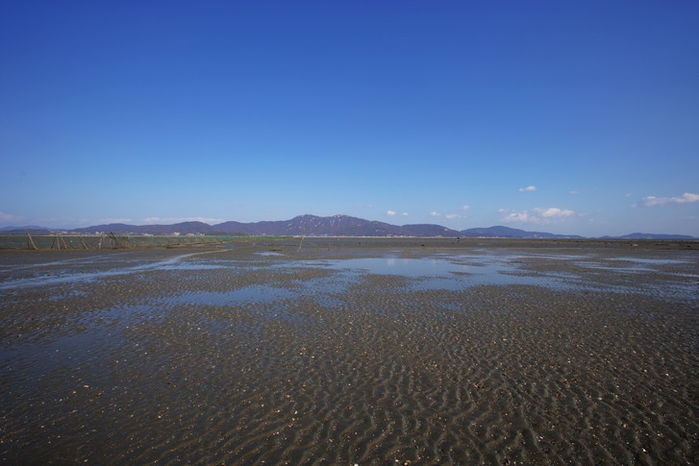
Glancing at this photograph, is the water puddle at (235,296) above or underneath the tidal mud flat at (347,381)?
above

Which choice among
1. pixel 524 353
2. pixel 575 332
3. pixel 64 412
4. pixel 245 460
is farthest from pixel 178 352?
pixel 575 332

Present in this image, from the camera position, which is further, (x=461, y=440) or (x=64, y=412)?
(x=64, y=412)

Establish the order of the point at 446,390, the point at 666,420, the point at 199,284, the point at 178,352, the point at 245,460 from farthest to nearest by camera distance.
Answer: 1. the point at 199,284
2. the point at 178,352
3. the point at 446,390
4. the point at 666,420
5. the point at 245,460

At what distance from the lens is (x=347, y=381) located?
321 inches

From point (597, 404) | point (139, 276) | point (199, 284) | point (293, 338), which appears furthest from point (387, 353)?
point (139, 276)

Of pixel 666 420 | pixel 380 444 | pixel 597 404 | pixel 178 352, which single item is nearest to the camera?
pixel 380 444

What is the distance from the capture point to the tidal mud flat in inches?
221

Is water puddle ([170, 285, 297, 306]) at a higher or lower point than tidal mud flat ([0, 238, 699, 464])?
higher

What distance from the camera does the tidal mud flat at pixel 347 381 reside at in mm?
5609

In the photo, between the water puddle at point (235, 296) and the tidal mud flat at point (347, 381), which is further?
the water puddle at point (235, 296)

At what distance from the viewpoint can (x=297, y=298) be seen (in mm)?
17875

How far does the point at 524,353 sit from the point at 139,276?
1084 inches

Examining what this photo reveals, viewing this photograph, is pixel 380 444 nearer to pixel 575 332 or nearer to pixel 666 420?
pixel 666 420

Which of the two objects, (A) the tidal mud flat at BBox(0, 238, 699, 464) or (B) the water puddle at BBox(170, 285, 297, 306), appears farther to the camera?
(B) the water puddle at BBox(170, 285, 297, 306)
